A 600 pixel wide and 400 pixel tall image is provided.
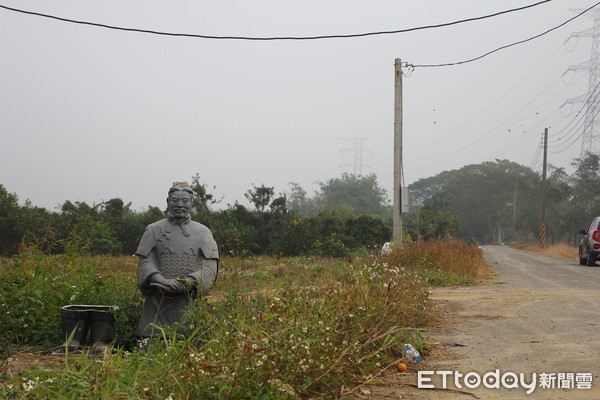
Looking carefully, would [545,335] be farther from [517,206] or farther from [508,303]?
[517,206]

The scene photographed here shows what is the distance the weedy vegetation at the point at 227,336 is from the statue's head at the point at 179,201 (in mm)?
856

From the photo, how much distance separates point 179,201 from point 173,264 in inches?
26.9

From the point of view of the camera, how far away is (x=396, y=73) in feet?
62.0

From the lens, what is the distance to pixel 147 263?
6.82m

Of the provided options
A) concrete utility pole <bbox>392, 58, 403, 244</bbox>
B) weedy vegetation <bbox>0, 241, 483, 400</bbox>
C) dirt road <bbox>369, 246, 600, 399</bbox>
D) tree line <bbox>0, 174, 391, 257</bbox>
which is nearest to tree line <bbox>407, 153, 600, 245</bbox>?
tree line <bbox>0, 174, 391, 257</bbox>

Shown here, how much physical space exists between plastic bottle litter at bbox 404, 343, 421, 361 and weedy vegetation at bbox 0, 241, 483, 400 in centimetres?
9

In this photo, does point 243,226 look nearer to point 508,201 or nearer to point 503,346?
point 503,346

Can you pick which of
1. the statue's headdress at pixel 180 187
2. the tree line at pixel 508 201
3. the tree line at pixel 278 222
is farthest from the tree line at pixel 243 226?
the statue's headdress at pixel 180 187

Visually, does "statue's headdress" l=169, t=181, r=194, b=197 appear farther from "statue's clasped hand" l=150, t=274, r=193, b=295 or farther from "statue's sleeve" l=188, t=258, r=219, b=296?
"statue's clasped hand" l=150, t=274, r=193, b=295

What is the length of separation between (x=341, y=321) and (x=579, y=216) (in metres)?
53.0

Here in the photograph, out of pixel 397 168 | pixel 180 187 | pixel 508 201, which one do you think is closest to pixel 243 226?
pixel 397 168

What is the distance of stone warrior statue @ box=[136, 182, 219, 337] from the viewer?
6641 mm

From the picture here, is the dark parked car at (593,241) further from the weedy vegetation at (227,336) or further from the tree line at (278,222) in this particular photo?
the weedy vegetation at (227,336)
